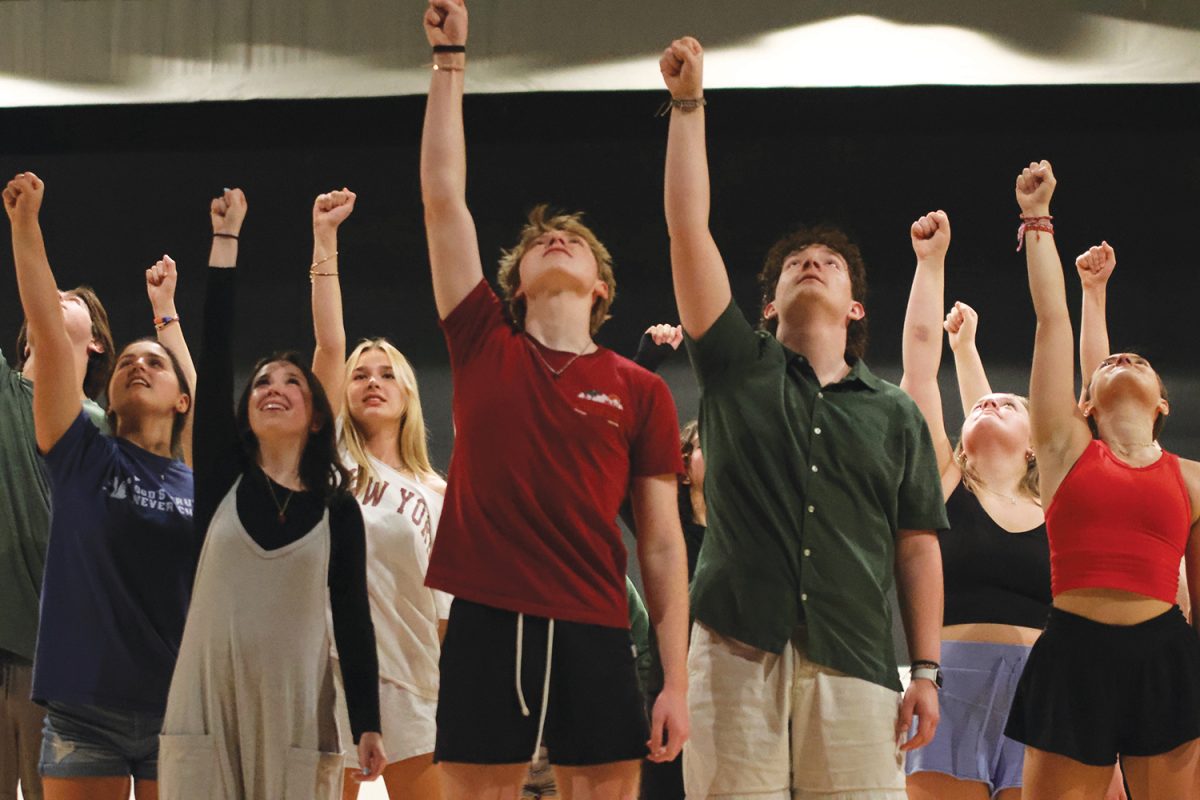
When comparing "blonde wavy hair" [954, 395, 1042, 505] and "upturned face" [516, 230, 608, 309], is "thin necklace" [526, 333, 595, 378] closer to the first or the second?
"upturned face" [516, 230, 608, 309]

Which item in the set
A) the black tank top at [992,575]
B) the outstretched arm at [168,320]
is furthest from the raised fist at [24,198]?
the black tank top at [992,575]

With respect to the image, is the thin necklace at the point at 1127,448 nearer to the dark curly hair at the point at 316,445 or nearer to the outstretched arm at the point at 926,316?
the outstretched arm at the point at 926,316

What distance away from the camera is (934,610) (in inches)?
88.0

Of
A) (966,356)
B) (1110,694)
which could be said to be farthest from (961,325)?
(1110,694)

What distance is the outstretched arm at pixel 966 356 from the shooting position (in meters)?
3.68

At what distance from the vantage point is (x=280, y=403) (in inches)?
96.0

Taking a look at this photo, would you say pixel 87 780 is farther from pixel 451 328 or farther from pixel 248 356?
pixel 248 356

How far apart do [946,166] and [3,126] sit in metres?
3.72

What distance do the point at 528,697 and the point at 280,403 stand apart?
859 millimetres

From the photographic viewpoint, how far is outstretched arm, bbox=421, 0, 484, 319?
2025 millimetres

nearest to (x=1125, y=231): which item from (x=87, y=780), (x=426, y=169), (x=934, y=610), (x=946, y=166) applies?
(x=946, y=166)

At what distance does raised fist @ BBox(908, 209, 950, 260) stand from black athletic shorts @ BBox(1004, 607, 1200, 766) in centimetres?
81

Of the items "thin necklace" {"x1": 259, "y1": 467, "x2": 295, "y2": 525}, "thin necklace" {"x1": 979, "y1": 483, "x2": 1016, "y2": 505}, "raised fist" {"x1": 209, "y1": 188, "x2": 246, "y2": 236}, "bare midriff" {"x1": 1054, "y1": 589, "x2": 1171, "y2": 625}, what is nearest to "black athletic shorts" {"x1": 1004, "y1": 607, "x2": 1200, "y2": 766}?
"bare midriff" {"x1": 1054, "y1": 589, "x2": 1171, "y2": 625}

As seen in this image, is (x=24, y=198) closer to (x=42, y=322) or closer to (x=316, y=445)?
(x=42, y=322)
